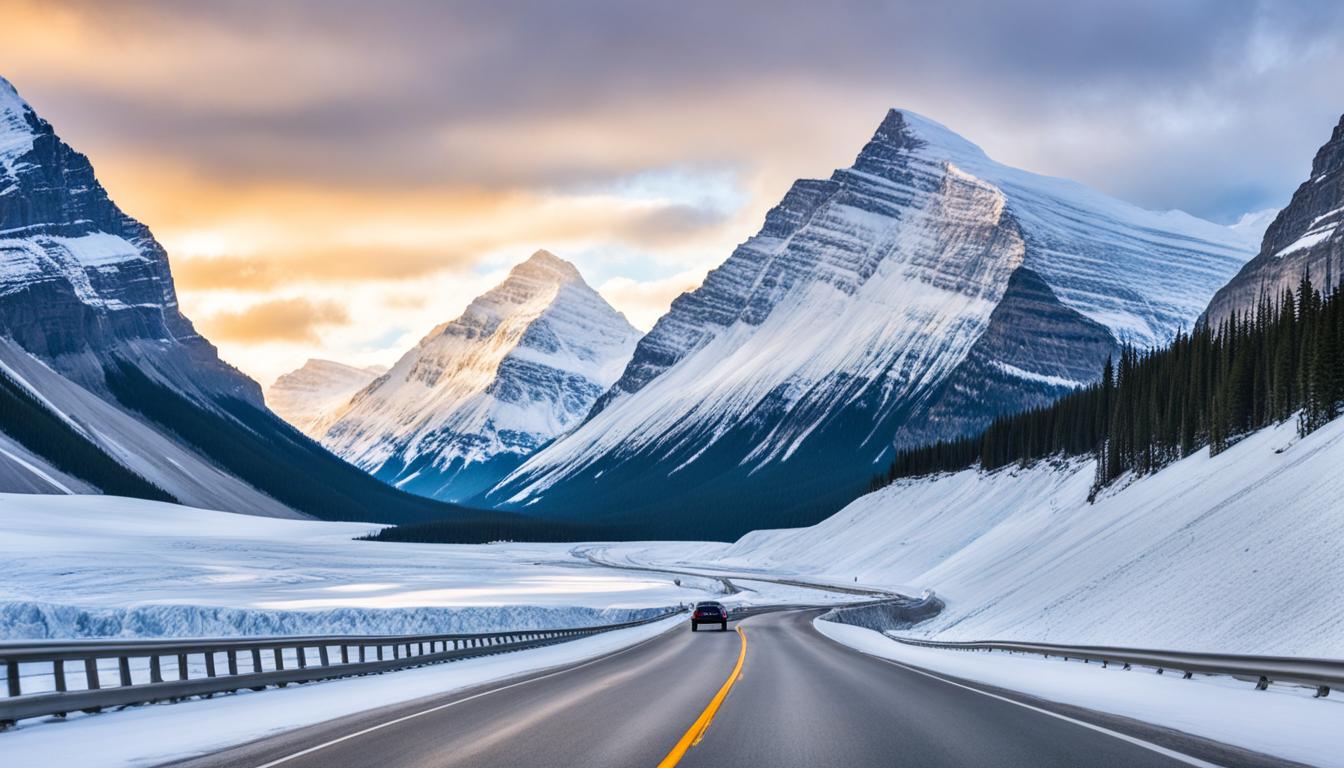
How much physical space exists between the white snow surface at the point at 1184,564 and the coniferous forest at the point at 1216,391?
2.80 meters

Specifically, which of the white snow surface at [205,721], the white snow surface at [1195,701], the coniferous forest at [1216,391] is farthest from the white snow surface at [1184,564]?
the white snow surface at [205,721]

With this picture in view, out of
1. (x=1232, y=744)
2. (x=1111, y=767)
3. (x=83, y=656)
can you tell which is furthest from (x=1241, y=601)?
(x=83, y=656)

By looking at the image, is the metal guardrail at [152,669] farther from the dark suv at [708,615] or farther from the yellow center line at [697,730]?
the dark suv at [708,615]

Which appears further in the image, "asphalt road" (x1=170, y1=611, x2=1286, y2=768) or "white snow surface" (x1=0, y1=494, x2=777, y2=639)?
"white snow surface" (x1=0, y1=494, x2=777, y2=639)

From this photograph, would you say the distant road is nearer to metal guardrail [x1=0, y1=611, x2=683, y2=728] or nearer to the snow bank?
the snow bank

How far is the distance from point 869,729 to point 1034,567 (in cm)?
6290

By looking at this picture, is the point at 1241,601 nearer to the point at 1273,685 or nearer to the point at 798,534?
the point at 1273,685

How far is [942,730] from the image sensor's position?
1659 centimetres

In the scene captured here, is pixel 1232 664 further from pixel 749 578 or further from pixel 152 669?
pixel 749 578

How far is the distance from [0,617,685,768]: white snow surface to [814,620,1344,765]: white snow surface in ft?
40.5

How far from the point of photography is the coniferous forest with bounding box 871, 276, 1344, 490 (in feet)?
219

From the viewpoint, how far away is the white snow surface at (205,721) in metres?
15.6

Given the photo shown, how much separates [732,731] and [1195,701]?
8.69m

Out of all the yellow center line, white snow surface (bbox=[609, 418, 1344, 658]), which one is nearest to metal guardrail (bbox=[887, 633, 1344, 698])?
white snow surface (bbox=[609, 418, 1344, 658])
